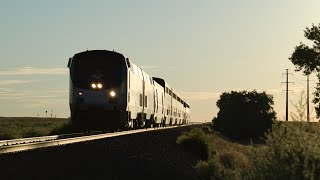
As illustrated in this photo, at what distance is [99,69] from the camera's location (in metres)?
30.9

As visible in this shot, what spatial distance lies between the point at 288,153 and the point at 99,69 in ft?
64.8

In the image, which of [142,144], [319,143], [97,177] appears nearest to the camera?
[319,143]

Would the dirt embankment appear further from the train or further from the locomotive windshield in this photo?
the locomotive windshield

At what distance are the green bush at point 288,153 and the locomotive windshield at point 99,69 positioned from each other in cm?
1849

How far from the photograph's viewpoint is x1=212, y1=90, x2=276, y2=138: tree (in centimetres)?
10250

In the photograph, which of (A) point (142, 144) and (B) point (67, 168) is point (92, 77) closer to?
(A) point (142, 144)

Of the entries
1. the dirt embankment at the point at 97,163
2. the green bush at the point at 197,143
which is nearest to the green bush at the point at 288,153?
→ the dirt embankment at the point at 97,163

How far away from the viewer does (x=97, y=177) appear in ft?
43.5

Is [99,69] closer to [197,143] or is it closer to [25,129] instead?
[197,143]

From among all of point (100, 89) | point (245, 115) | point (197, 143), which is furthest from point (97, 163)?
point (245, 115)

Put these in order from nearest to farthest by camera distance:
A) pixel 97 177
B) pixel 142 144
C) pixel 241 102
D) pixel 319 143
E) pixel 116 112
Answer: pixel 319 143 → pixel 97 177 → pixel 142 144 → pixel 116 112 → pixel 241 102

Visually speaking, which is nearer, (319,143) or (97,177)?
(319,143)

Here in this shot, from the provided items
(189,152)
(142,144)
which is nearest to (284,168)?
(142,144)

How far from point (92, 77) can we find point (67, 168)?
54.3ft
